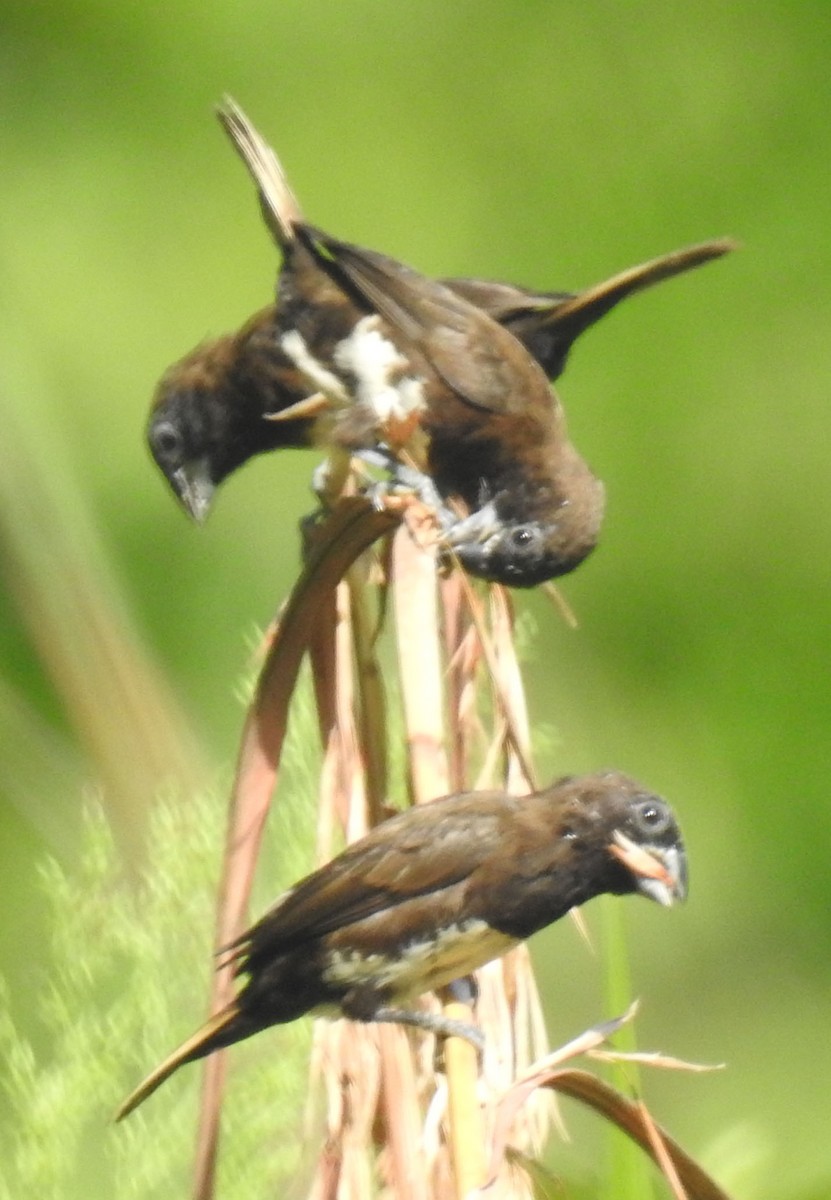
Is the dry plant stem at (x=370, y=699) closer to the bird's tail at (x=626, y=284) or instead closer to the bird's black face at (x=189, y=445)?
the bird's tail at (x=626, y=284)

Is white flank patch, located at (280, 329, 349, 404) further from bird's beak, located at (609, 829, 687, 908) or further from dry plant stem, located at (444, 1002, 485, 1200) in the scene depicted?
dry plant stem, located at (444, 1002, 485, 1200)

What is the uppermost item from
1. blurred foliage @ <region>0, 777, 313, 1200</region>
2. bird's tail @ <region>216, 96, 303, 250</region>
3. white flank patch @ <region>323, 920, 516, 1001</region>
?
bird's tail @ <region>216, 96, 303, 250</region>

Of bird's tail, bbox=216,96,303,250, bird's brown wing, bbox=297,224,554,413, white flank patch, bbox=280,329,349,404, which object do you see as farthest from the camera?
white flank patch, bbox=280,329,349,404

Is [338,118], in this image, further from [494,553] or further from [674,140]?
[494,553]

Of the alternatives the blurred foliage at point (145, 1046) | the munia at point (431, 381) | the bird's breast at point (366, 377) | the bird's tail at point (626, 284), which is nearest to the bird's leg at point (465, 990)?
the blurred foliage at point (145, 1046)

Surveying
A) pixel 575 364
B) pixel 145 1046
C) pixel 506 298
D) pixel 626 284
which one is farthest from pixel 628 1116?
pixel 575 364

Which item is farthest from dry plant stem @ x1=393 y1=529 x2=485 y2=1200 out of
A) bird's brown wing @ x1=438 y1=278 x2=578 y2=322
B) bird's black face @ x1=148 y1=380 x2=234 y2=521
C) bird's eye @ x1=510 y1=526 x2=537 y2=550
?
bird's black face @ x1=148 y1=380 x2=234 y2=521

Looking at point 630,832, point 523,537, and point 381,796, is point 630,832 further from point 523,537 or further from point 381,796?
point 523,537
